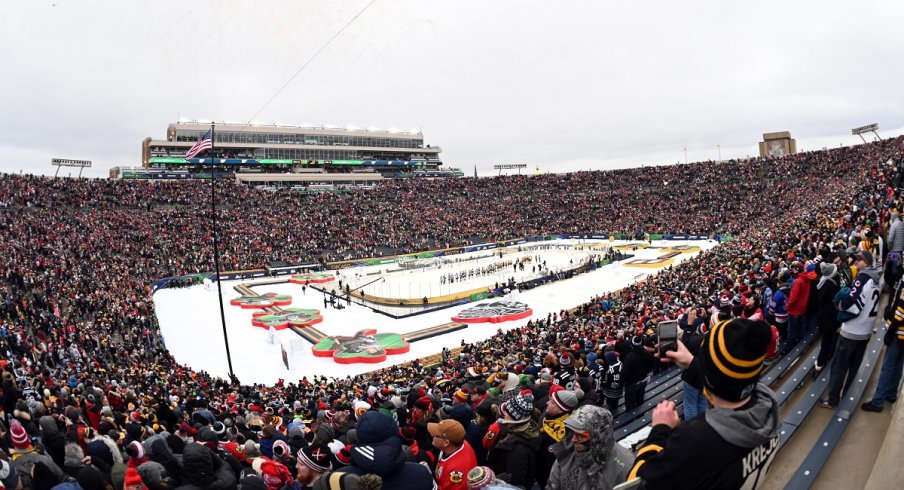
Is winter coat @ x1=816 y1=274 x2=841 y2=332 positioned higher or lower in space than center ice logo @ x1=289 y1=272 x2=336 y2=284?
higher

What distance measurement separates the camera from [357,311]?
32.6m

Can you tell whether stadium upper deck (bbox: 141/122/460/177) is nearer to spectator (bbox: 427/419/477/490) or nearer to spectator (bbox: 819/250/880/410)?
spectator (bbox: 427/419/477/490)

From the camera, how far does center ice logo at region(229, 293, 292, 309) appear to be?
33938mm

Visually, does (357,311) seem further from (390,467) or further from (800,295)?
(390,467)

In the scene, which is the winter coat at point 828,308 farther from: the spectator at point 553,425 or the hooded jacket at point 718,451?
the hooded jacket at point 718,451

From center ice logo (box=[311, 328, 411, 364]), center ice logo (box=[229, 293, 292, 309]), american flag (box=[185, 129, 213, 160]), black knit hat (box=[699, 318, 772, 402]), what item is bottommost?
center ice logo (box=[311, 328, 411, 364])

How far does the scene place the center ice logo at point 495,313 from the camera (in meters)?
28.5

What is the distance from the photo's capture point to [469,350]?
18703 millimetres

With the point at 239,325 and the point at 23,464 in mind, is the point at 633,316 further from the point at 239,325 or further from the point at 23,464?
the point at 239,325

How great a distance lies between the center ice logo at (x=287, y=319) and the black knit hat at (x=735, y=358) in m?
28.3

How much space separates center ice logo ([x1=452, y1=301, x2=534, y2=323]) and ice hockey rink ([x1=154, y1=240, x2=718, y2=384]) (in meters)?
0.44

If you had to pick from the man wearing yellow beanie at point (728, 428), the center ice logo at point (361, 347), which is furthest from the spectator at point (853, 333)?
the center ice logo at point (361, 347)

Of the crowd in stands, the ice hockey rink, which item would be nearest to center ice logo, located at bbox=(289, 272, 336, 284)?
the ice hockey rink

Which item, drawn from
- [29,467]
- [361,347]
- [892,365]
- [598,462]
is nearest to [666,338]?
[598,462]
